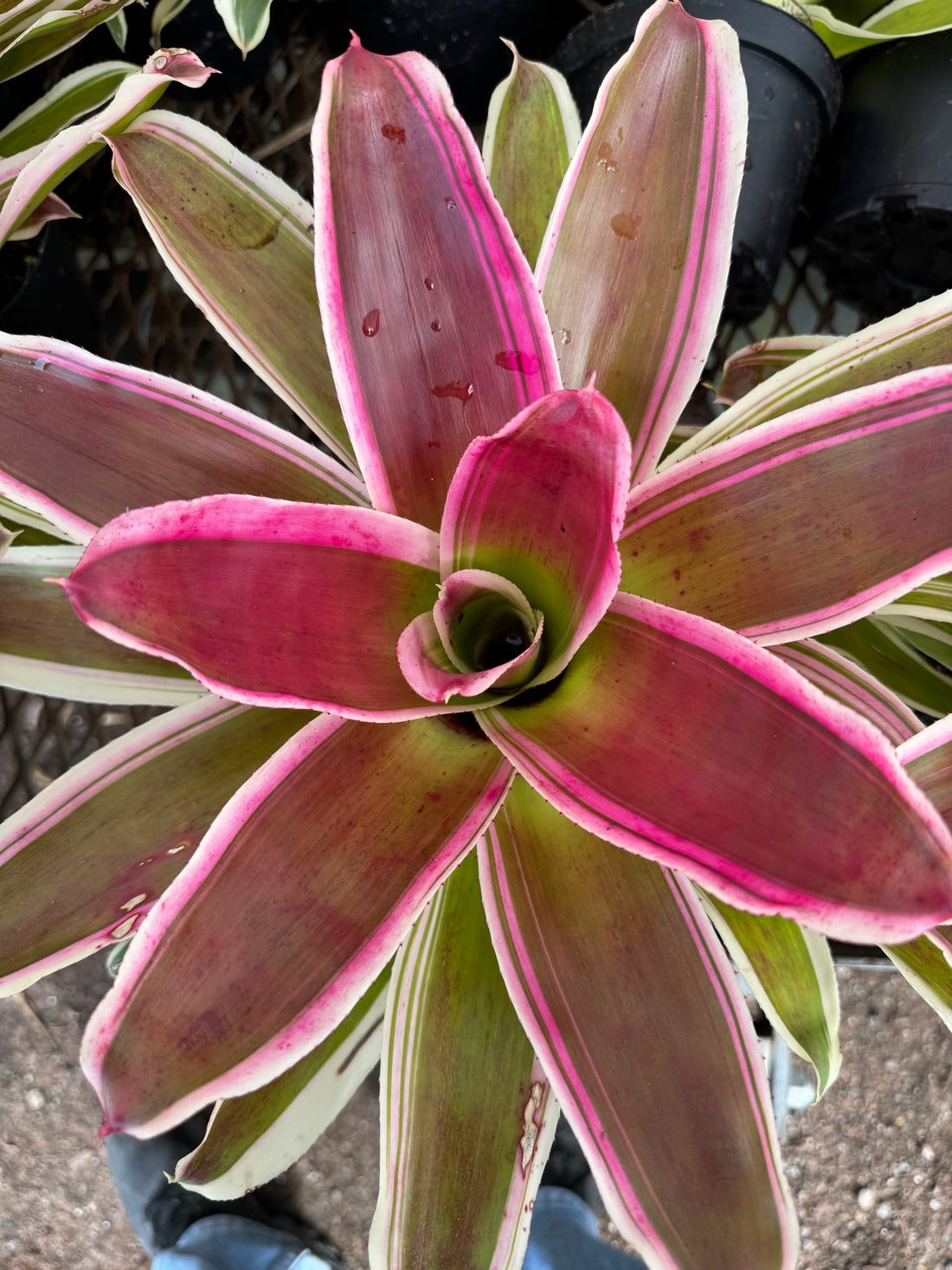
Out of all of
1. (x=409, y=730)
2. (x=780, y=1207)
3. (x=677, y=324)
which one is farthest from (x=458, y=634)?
(x=780, y=1207)

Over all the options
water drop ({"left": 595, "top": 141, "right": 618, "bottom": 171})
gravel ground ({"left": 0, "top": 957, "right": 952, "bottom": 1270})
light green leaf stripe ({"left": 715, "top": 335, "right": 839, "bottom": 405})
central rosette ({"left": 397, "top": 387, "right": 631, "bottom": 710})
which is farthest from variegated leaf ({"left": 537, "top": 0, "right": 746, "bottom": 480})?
gravel ground ({"left": 0, "top": 957, "right": 952, "bottom": 1270})

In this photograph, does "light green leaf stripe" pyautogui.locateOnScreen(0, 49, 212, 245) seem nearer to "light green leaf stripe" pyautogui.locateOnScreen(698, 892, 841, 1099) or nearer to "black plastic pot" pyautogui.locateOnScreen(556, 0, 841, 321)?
"black plastic pot" pyautogui.locateOnScreen(556, 0, 841, 321)

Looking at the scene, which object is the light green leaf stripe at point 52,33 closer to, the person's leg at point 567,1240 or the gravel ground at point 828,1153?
the gravel ground at point 828,1153

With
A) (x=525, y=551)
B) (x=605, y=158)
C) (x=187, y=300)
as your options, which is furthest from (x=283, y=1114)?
(x=187, y=300)

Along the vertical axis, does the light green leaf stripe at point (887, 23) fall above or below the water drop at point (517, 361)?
above

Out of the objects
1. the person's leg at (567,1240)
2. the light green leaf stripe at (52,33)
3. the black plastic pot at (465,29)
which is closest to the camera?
the light green leaf stripe at (52,33)

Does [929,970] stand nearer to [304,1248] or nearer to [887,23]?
[887,23]

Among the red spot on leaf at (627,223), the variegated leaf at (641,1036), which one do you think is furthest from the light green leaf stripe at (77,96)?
the variegated leaf at (641,1036)
